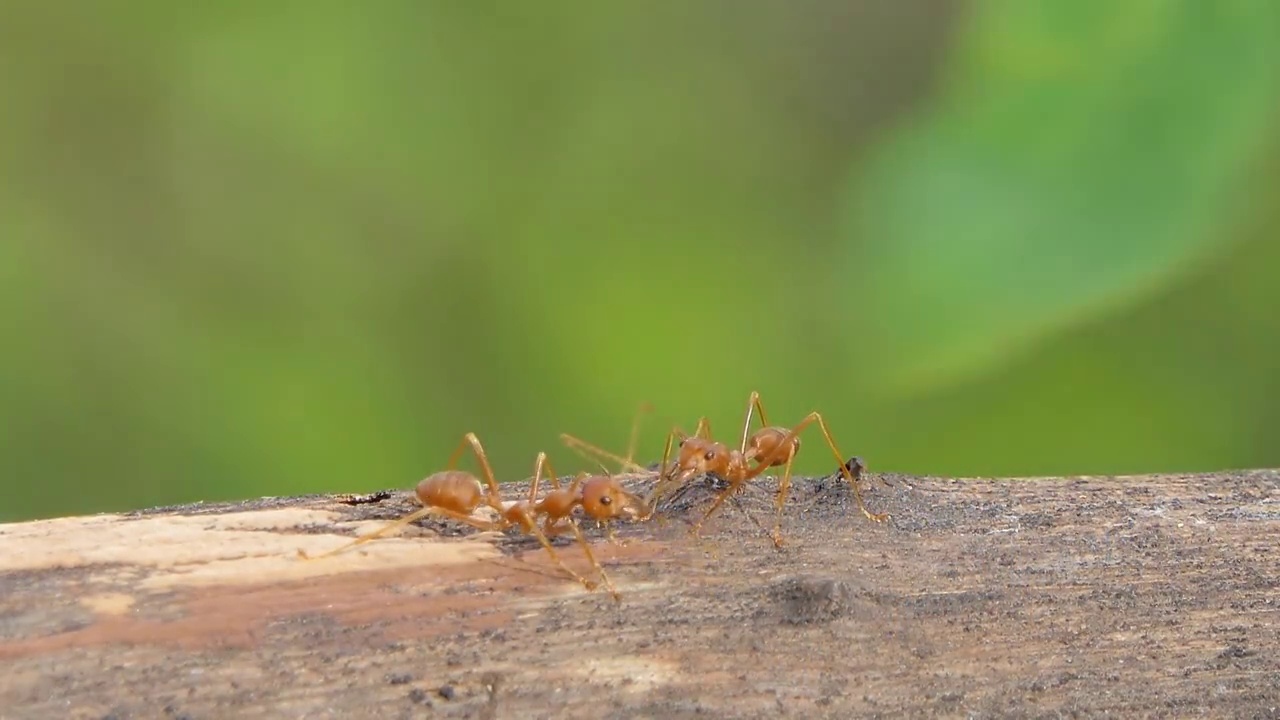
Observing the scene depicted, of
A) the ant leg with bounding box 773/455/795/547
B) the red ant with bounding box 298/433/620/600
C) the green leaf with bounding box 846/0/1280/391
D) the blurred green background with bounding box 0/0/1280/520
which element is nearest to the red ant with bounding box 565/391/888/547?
the ant leg with bounding box 773/455/795/547

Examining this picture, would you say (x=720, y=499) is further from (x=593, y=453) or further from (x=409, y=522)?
(x=593, y=453)

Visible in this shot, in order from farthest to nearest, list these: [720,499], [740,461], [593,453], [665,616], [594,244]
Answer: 1. [594,244]
2. [593,453]
3. [740,461]
4. [720,499]
5. [665,616]

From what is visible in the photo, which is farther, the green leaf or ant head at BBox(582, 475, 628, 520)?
the green leaf

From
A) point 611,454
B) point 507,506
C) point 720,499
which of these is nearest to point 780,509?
point 720,499

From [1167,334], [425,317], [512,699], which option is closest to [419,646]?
[512,699]

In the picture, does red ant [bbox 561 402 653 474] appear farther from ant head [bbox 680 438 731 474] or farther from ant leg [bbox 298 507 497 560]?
ant leg [bbox 298 507 497 560]
